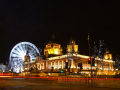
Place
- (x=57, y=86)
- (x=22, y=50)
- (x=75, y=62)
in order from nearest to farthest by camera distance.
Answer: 1. (x=57, y=86)
2. (x=22, y=50)
3. (x=75, y=62)

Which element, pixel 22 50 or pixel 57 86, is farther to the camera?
pixel 22 50

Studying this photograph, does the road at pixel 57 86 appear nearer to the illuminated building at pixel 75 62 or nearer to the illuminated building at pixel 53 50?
the illuminated building at pixel 75 62

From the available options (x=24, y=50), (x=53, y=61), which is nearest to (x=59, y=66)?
(x=53, y=61)

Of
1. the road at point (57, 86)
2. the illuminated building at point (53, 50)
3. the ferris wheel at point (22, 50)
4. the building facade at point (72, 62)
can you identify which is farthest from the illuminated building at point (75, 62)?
the road at point (57, 86)

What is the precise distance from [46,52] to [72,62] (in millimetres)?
42201

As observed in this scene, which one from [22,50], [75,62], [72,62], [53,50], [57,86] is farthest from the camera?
[53,50]

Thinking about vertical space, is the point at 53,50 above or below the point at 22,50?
above

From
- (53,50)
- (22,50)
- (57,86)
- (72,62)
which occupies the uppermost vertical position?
(53,50)

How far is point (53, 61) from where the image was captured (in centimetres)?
14012

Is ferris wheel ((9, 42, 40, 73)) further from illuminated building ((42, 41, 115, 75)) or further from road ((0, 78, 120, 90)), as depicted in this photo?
road ((0, 78, 120, 90))


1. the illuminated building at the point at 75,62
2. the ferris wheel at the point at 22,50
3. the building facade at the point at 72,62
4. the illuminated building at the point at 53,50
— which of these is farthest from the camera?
the illuminated building at the point at 53,50

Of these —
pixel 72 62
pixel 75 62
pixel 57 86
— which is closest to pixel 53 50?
pixel 75 62

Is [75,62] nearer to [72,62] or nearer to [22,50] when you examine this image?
[72,62]

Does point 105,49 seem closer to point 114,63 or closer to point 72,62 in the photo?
point 114,63
